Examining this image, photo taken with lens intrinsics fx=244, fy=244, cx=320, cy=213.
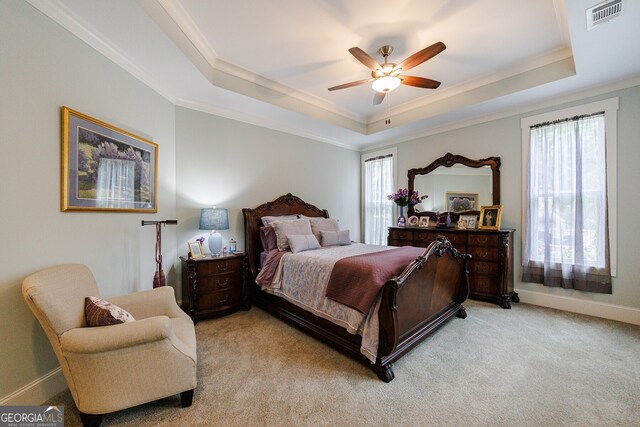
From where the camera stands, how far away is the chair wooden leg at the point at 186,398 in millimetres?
1631

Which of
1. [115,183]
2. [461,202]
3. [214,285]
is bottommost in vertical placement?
[214,285]

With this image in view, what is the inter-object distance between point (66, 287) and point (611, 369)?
4.14 meters

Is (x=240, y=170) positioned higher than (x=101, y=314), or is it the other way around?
(x=240, y=170)

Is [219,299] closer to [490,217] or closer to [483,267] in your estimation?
[483,267]

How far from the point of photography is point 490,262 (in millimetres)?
3451

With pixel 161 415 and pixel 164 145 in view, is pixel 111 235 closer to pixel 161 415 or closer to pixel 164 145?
pixel 164 145

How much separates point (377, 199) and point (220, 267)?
141 inches

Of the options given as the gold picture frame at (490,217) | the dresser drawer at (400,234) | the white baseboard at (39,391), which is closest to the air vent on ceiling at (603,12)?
the gold picture frame at (490,217)

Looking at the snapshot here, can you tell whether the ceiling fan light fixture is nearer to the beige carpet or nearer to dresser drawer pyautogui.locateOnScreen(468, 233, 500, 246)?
dresser drawer pyautogui.locateOnScreen(468, 233, 500, 246)

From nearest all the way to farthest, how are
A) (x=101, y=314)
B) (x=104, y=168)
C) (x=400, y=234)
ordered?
(x=101, y=314) < (x=104, y=168) < (x=400, y=234)

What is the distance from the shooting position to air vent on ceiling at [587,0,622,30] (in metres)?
1.83

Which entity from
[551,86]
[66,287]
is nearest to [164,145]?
[66,287]

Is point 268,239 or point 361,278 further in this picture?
point 268,239

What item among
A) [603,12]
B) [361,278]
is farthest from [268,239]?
[603,12]
